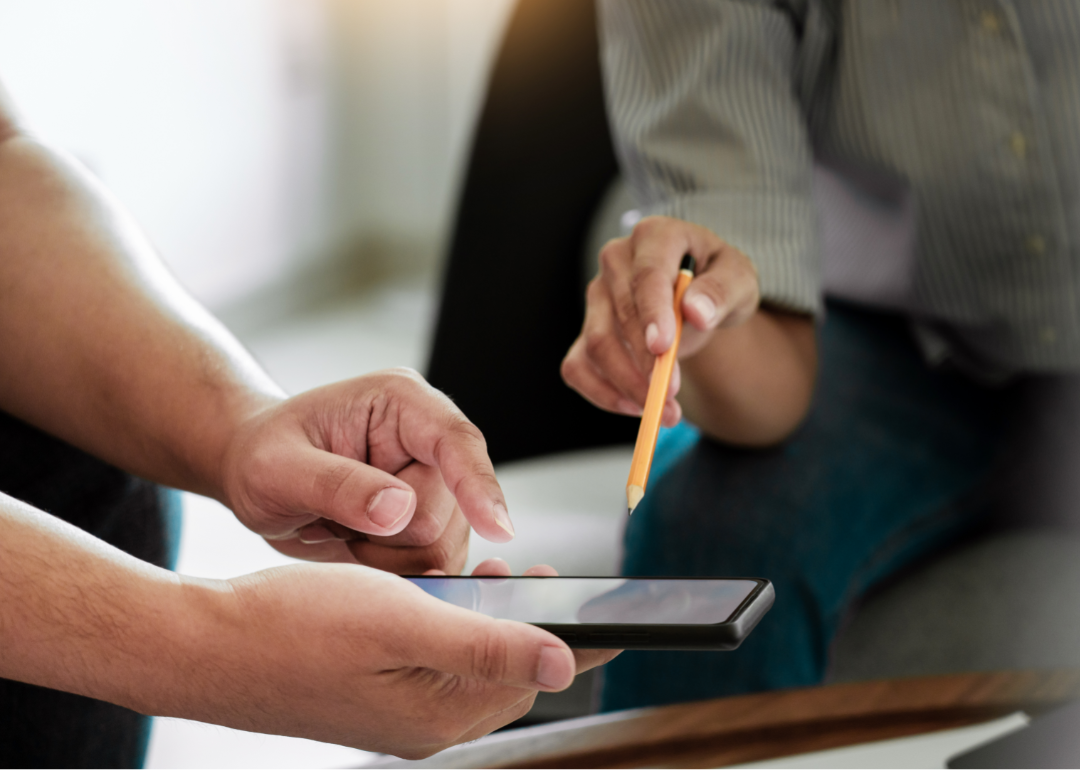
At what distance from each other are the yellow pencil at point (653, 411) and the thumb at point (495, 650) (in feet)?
0.37

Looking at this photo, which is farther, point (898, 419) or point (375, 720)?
point (898, 419)

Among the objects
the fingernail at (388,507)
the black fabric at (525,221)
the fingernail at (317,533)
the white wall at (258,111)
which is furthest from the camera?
the white wall at (258,111)

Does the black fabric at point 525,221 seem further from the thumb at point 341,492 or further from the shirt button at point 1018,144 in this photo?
the thumb at point 341,492

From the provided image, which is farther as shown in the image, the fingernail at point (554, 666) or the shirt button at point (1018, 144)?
the shirt button at point (1018, 144)

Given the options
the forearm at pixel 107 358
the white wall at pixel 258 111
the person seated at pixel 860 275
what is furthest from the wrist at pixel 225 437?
the white wall at pixel 258 111

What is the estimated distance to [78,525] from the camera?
2.09 ft

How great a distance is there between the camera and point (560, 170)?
3.72ft

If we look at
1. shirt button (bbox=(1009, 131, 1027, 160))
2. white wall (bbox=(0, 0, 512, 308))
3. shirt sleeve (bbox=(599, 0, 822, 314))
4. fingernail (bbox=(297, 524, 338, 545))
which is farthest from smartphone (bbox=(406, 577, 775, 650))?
white wall (bbox=(0, 0, 512, 308))

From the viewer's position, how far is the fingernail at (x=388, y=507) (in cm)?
50

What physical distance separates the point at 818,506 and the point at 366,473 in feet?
1.39

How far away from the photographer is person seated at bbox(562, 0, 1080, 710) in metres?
0.78

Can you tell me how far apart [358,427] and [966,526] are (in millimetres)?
599

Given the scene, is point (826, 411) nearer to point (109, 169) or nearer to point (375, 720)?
point (375, 720)

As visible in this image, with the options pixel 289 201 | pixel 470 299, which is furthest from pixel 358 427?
pixel 289 201
